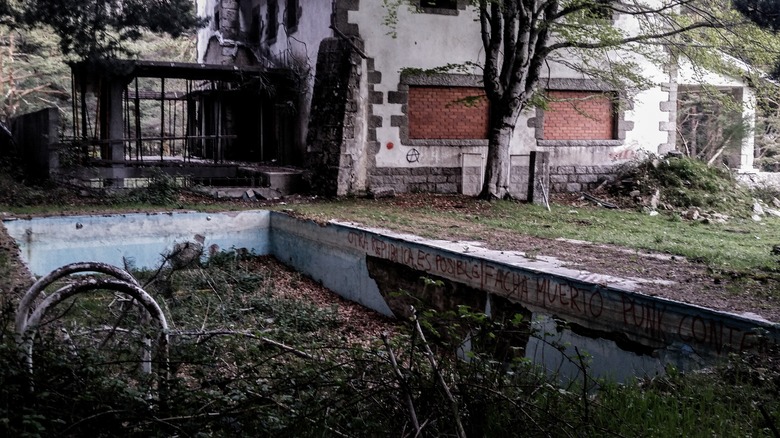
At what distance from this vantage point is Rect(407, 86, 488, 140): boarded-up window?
17.8 m

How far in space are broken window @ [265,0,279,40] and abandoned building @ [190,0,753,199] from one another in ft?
2.75

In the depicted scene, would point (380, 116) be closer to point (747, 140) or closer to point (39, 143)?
point (39, 143)

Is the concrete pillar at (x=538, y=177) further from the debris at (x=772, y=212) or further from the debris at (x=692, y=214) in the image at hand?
the debris at (x=772, y=212)

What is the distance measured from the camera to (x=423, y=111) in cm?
1789

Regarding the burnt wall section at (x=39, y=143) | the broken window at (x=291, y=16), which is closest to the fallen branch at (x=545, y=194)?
the broken window at (x=291, y=16)

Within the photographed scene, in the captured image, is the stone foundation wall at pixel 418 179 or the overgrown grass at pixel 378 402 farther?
the stone foundation wall at pixel 418 179

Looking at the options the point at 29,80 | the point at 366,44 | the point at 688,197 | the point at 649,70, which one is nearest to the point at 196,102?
the point at 29,80

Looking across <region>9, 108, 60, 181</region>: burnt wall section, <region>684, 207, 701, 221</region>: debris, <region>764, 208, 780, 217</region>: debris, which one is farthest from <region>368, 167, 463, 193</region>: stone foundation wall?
<region>764, 208, 780, 217</region>: debris

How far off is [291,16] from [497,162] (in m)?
Result: 7.69

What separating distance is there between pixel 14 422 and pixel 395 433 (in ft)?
6.11

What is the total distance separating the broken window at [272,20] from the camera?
21.5 m

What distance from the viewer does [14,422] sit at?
3539 mm

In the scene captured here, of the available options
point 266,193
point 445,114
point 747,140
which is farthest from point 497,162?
point 747,140

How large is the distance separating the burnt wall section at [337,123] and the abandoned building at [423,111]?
0.03 meters
